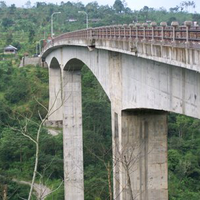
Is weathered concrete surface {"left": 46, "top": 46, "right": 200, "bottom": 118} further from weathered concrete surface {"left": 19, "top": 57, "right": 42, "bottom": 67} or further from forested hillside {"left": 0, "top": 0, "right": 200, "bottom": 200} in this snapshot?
weathered concrete surface {"left": 19, "top": 57, "right": 42, "bottom": 67}

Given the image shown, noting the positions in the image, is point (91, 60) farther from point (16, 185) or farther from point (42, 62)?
point (42, 62)

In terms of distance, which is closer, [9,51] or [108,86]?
[108,86]

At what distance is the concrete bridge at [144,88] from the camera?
1106 centimetres

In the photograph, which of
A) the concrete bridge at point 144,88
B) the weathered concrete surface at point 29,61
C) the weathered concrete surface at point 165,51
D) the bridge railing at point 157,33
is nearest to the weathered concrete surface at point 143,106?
the concrete bridge at point 144,88

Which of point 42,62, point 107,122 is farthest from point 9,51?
point 107,122

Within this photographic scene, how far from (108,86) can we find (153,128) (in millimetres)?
3271

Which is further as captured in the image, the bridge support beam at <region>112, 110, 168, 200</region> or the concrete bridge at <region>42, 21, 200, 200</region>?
the bridge support beam at <region>112, 110, 168, 200</region>

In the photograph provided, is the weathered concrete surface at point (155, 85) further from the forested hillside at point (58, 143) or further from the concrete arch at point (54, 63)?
the concrete arch at point (54, 63)

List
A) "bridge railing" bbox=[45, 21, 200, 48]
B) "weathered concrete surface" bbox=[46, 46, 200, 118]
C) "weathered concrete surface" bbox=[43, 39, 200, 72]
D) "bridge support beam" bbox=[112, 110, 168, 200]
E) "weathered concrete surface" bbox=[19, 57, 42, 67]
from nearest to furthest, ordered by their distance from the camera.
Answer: "weathered concrete surface" bbox=[43, 39, 200, 72] < "bridge railing" bbox=[45, 21, 200, 48] < "weathered concrete surface" bbox=[46, 46, 200, 118] < "bridge support beam" bbox=[112, 110, 168, 200] < "weathered concrete surface" bbox=[19, 57, 42, 67]

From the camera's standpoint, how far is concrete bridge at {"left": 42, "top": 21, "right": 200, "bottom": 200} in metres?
11.1

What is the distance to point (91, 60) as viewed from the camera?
23250 millimetres

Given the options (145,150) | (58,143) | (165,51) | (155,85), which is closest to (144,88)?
(155,85)

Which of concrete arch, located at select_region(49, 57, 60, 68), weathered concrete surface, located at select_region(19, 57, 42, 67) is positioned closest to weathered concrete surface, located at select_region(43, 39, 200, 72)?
concrete arch, located at select_region(49, 57, 60, 68)

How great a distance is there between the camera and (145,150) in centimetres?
1661
